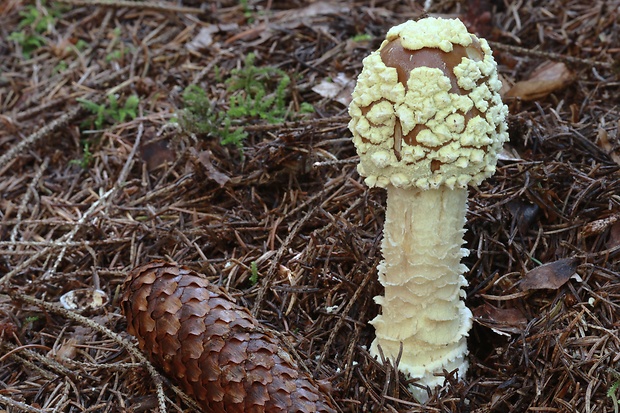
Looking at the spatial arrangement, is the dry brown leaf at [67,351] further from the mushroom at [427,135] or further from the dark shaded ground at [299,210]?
the mushroom at [427,135]

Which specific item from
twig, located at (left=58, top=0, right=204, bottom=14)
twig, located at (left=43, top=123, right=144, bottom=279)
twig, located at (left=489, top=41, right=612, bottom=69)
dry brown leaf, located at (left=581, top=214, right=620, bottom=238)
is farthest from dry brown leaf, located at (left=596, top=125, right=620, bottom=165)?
twig, located at (left=58, top=0, right=204, bottom=14)

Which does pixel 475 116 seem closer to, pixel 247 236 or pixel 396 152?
pixel 396 152

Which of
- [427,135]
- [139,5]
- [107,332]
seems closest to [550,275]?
[427,135]

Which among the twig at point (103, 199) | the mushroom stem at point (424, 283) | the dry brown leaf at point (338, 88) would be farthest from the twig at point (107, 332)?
the dry brown leaf at point (338, 88)

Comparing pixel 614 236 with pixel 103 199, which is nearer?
pixel 614 236

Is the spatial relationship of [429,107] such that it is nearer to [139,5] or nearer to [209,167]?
[209,167]

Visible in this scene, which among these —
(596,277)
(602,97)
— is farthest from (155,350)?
(602,97)
